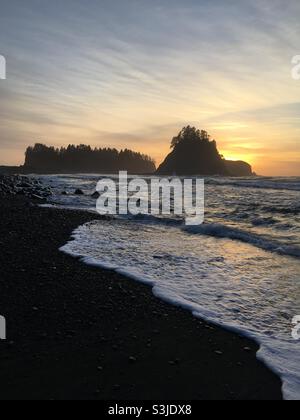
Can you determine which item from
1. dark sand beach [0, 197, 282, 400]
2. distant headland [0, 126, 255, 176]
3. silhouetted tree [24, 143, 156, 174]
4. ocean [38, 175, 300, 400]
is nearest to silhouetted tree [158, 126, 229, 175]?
distant headland [0, 126, 255, 176]

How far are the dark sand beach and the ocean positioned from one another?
368 mm

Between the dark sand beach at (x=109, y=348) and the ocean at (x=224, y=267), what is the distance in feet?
1.21

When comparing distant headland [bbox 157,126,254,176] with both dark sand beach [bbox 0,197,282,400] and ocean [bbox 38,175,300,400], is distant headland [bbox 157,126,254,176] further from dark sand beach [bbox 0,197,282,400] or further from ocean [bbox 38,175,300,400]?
dark sand beach [bbox 0,197,282,400]

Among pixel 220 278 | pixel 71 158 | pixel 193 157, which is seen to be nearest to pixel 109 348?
pixel 220 278

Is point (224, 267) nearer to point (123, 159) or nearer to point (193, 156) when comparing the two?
point (193, 156)

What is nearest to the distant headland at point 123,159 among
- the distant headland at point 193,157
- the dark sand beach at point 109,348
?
the distant headland at point 193,157

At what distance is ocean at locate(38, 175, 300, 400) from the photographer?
5371 millimetres

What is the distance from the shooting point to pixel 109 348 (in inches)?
183

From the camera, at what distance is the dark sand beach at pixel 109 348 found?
12.7 feet

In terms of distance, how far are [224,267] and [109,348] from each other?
453cm
